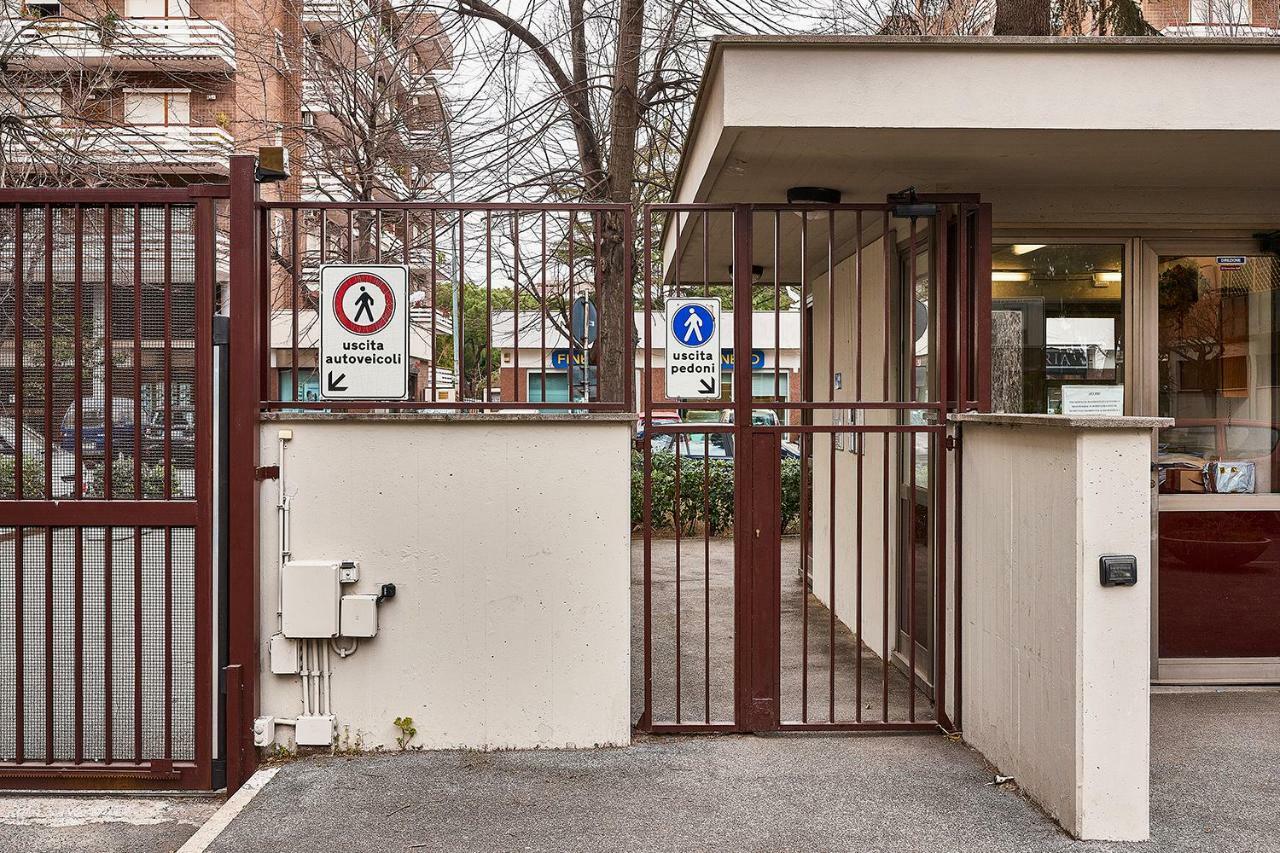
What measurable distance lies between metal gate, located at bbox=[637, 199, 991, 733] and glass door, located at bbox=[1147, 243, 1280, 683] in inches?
53.2

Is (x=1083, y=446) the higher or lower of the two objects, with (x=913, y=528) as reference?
higher

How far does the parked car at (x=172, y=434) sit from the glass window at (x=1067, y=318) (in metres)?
4.15

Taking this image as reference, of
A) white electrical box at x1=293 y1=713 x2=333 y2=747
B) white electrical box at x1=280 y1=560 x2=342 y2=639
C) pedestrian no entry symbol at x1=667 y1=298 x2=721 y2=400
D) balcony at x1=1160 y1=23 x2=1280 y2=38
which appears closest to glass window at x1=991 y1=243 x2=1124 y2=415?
pedestrian no entry symbol at x1=667 y1=298 x2=721 y2=400

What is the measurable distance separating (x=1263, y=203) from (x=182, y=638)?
237 inches

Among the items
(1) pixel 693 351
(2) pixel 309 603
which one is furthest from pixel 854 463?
(2) pixel 309 603

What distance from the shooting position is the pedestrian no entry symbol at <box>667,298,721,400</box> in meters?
4.52

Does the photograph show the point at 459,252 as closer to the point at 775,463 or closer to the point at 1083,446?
the point at 775,463

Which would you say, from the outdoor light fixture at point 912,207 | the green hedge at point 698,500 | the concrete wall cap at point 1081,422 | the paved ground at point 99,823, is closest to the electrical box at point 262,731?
the paved ground at point 99,823

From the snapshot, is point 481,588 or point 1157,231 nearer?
point 481,588

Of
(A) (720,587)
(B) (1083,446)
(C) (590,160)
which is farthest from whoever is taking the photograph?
(C) (590,160)

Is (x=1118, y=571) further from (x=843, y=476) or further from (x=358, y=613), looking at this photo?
(x=843, y=476)

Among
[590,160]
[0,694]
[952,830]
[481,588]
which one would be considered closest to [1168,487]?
[952,830]

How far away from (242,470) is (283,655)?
2.84 feet

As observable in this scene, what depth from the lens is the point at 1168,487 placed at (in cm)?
537
